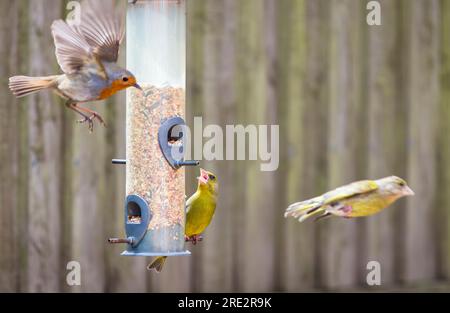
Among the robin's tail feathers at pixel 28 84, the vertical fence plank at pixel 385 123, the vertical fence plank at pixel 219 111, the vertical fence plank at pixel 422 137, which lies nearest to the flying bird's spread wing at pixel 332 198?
the robin's tail feathers at pixel 28 84

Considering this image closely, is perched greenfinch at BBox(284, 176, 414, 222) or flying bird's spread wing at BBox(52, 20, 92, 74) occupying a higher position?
flying bird's spread wing at BBox(52, 20, 92, 74)

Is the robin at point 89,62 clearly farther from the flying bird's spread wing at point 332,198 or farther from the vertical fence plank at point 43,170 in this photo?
the vertical fence plank at point 43,170

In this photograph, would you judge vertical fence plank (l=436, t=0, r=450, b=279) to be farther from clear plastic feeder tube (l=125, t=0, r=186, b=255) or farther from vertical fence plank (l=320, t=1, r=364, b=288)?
clear plastic feeder tube (l=125, t=0, r=186, b=255)

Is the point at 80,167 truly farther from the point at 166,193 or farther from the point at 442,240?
the point at 442,240

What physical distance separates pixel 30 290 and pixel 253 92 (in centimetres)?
170

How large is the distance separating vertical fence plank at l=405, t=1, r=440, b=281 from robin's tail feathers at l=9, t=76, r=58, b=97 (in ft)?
11.6

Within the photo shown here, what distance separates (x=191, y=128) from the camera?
592 centimetres

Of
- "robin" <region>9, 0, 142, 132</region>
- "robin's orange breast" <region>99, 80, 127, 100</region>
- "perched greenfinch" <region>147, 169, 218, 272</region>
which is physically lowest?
"perched greenfinch" <region>147, 169, 218, 272</region>

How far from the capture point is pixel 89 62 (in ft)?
12.1

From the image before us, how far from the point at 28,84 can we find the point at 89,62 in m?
0.23

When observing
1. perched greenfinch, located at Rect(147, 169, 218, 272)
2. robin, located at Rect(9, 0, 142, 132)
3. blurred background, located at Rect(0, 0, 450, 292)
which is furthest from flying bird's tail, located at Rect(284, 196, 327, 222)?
blurred background, located at Rect(0, 0, 450, 292)

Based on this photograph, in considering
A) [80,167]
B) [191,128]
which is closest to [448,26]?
[191,128]

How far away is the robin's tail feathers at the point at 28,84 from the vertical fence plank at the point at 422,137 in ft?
11.6

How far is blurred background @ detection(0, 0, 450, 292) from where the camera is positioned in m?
5.63
